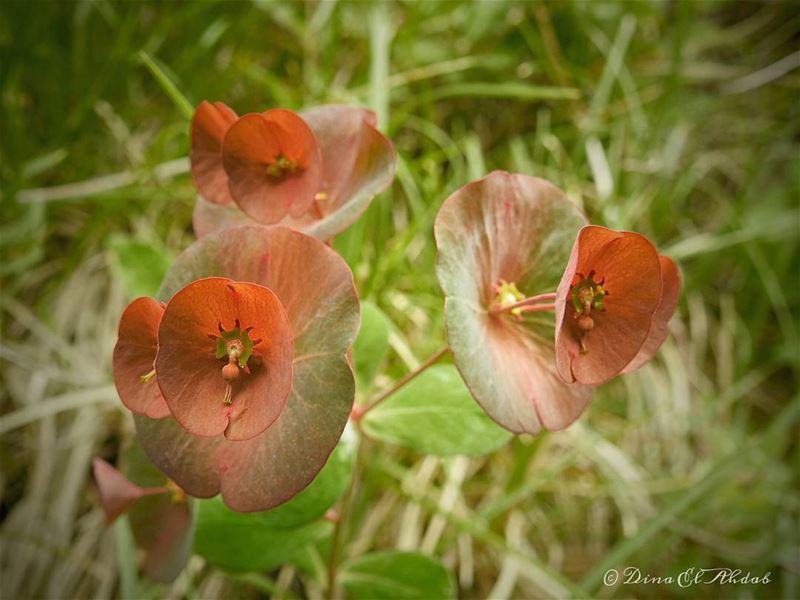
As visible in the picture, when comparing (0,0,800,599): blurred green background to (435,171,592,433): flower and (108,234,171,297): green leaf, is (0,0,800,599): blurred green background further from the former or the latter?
(435,171,592,433): flower

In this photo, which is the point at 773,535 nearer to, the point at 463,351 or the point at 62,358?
the point at 463,351

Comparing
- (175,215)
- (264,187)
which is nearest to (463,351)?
(264,187)

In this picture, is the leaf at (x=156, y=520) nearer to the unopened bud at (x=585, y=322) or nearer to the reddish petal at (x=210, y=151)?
the reddish petal at (x=210, y=151)

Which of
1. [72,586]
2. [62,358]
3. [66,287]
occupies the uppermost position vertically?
[66,287]

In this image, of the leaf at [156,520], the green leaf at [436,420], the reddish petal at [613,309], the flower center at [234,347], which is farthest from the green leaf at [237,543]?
the reddish petal at [613,309]

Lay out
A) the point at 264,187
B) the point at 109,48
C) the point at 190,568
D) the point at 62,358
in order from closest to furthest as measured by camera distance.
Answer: the point at 264,187 → the point at 190,568 → the point at 62,358 → the point at 109,48

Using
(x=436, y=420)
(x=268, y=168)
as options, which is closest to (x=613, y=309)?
(x=436, y=420)
